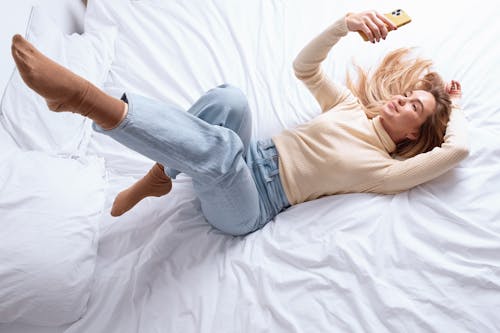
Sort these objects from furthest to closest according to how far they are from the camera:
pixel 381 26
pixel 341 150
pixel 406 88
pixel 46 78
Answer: pixel 406 88, pixel 341 150, pixel 381 26, pixel 46 78

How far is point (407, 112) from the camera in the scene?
1.12 meters

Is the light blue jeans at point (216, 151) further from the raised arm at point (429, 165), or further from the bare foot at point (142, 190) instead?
the raised arm at point (429, 165)

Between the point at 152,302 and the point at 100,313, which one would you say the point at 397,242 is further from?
the point at 100,313

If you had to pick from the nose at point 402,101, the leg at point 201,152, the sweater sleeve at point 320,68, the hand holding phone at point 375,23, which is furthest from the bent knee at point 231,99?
the nose at point 402,101

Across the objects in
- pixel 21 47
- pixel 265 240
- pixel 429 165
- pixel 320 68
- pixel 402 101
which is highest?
pixel 21 47

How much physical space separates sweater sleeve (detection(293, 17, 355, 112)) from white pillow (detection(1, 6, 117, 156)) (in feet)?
2.10

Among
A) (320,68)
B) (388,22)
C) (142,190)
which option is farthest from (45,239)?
(388,22)

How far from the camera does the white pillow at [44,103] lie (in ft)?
3.57

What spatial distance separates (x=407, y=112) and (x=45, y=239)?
3.05 ft

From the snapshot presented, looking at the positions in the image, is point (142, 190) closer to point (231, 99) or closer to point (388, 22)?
point (231, 99)

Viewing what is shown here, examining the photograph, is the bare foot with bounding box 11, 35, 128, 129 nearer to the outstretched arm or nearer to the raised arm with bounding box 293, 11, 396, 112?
the raised arm with bounding box 293, 11, 396, 112

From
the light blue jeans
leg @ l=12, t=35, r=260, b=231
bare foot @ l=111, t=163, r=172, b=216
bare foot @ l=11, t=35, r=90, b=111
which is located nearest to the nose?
the light blue jeans

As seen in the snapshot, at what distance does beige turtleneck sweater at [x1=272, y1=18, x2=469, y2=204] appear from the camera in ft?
3.41

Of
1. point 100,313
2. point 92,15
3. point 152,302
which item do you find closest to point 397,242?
point 152,302
